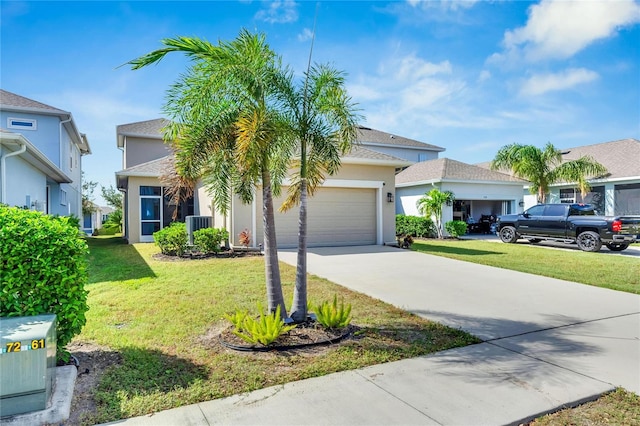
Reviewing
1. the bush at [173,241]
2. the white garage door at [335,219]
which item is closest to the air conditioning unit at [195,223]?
the bush at [173,241]

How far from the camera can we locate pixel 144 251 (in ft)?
46.5

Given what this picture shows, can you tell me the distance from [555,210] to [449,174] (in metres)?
6.47

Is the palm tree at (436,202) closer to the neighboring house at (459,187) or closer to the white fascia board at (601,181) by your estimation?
the neighboring house at (459,187)

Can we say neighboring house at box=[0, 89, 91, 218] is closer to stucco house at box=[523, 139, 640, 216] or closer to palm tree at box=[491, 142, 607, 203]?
palm tree at box=[491, 142, 607, 203]

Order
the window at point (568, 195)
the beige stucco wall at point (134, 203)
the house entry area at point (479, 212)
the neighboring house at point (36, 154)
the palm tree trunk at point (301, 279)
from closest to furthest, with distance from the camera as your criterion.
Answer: the palm tree trunk at point (301, 279), the neighboring house at point (36, 154), the beige stucco wall at point (134, 203), the window at point (568, 195), the house entry area at point (479, 212)

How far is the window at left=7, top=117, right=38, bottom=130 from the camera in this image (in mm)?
16484

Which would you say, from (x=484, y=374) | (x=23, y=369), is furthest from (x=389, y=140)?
(x=23, y=369)

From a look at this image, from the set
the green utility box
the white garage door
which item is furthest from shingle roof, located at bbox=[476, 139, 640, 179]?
the green utility box

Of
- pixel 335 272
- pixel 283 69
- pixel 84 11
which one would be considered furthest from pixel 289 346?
pixel 84 11

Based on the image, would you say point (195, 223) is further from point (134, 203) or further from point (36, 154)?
point (134, 203)

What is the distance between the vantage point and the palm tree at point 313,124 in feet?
17.3

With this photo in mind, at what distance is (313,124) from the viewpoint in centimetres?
537

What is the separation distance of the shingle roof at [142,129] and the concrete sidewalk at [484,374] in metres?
19.2

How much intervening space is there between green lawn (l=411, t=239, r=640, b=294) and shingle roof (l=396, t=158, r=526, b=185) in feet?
24.1
